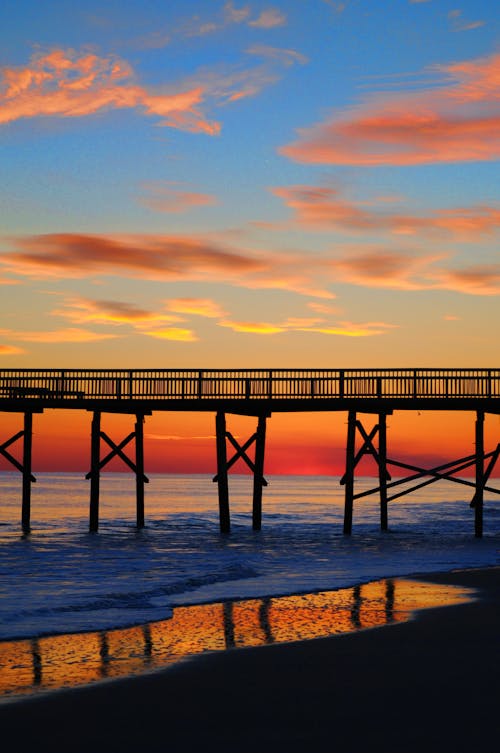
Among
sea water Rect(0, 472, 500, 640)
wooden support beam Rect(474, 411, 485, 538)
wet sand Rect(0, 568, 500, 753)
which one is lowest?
sea water Rect(0, 472, 500, 640)

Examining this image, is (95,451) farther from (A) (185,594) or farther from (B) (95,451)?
(A) (185,594)

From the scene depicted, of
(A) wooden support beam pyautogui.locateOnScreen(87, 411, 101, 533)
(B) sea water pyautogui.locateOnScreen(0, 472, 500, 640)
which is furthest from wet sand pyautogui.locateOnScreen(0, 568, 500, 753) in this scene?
(A) wooden support beam pyautogui.locateOnScreen(87, 411, 101, 533)

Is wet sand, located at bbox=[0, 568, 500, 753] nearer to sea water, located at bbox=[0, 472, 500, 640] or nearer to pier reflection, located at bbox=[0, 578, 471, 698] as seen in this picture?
pier reflection, located at bbox=[0, 578, 471, 698]

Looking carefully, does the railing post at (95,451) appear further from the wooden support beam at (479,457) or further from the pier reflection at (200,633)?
the pier reflection at (200,633)

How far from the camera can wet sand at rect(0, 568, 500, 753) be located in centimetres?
893

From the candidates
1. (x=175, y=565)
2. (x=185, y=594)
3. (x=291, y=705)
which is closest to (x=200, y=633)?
(x=291, y=705)

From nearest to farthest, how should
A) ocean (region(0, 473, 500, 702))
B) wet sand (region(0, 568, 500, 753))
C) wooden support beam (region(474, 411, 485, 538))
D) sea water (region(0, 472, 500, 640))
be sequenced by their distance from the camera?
wet sand (region(0, 568, 500, 753)) < ocean (region(0, 473, 500, 702)) < sea water (region(0, 472, 500, 640)) < wooden support beam (region(474, 411, 485, 538))

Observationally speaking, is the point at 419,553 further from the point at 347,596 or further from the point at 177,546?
the point at 347,596

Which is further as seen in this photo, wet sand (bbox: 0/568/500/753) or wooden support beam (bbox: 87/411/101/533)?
wooden support beam (bbox: 87/411/101/533)

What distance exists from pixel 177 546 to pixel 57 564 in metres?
8.38

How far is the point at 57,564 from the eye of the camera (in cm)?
2655

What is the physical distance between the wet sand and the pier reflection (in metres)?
0.56

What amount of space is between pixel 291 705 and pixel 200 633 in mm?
4376

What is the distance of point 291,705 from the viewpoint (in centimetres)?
1015
